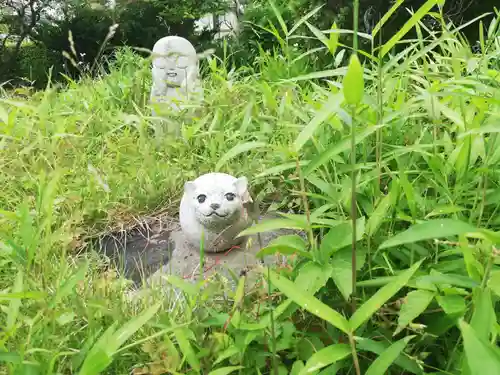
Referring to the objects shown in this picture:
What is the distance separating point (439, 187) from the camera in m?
1.19

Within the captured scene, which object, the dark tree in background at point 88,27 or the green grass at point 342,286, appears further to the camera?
the dark tree in background at point 88,27

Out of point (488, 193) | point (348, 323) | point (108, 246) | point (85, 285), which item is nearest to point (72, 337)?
point (85, 285)

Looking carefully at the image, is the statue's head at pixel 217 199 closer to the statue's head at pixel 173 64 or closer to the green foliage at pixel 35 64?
the statue's head at pixel 173 64

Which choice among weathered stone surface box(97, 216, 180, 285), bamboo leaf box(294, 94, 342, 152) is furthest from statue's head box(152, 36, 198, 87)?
bamboo leaf box(294, 94, 342, 152)

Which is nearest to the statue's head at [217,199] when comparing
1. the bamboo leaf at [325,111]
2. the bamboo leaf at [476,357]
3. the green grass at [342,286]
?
the green grass at [342,286]

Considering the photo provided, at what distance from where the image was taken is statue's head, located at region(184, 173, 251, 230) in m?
1.66

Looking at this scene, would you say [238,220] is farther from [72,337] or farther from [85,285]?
[72,337]

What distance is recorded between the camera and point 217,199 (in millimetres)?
1662

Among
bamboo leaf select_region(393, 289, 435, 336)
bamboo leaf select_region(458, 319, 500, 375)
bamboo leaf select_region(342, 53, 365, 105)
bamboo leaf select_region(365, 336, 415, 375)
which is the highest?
bamboo leaf select_region(342, 53, 365, 105)

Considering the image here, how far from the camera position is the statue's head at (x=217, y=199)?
1.66 m

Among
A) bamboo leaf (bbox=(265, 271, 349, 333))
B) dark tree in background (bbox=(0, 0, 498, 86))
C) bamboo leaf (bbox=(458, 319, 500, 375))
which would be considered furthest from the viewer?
dark tree in background (bbox=(0, 0, 498, 86))

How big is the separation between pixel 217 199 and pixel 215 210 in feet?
0.12

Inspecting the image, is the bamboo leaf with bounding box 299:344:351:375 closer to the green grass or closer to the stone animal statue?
the green grass

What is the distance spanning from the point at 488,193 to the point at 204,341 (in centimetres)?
70
